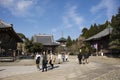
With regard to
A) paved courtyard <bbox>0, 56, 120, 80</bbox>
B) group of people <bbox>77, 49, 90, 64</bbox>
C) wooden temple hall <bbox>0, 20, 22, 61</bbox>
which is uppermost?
wooden temple hall <bbox>0, 20, 22, 61</bbox>

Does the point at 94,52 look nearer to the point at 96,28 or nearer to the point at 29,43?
the point at 29,43

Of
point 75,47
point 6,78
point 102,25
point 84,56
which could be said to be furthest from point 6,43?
point 102,25

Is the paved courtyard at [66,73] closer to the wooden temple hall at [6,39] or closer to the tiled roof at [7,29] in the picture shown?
the tiled roof at [7,29]

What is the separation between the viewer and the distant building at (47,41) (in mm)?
65375

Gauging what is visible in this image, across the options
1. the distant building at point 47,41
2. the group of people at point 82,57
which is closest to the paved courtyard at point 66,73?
the group of people at point 82,57

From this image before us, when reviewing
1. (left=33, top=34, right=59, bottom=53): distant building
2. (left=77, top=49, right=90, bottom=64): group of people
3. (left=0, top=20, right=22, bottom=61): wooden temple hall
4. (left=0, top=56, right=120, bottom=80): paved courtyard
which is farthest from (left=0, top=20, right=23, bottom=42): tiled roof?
(left=33, top=34, right=59, bottom=53): distant building

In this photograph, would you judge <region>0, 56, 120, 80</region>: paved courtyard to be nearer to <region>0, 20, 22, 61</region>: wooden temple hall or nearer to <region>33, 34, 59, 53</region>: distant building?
<region>0, 20, 22, 61</region>: wooden temple hall

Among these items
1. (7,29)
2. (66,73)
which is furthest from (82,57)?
(7,29)

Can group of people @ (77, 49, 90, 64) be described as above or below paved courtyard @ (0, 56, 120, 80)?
above

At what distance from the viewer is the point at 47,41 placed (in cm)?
6806

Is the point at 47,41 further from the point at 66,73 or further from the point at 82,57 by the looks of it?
the point at 66,73

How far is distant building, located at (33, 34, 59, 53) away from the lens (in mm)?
65375

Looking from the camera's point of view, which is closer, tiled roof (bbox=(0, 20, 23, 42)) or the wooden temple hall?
tiled roof (bbox=(0, 20, 23, 42))

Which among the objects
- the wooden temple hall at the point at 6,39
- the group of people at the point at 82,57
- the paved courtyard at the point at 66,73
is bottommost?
the paved courtyard at the point at 66,73
